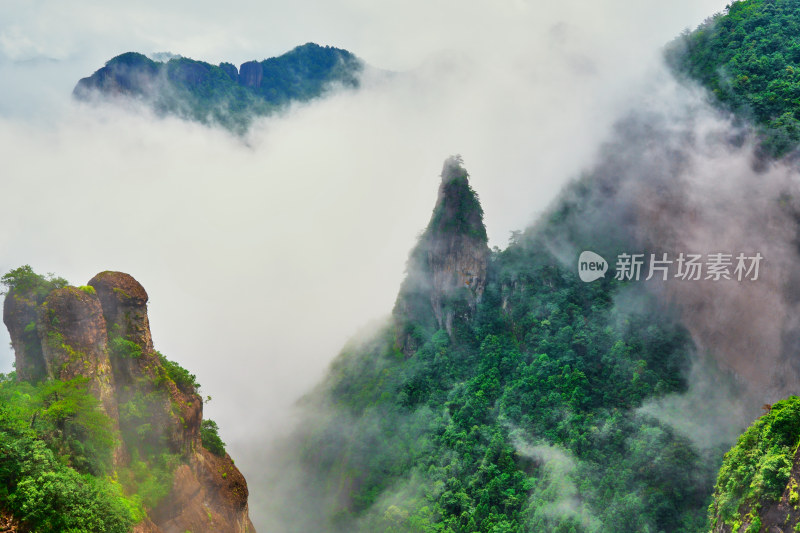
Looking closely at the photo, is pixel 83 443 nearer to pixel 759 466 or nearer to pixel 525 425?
pixel 759 466

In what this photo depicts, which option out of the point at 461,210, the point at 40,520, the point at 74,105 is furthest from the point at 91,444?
the point at 74,105

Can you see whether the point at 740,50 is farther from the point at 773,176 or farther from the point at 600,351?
the point at 600,351

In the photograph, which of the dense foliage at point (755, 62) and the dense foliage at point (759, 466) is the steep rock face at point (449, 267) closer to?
the dense foliage at point (755, 62)

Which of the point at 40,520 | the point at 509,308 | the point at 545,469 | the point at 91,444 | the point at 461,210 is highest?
the point at 461,210

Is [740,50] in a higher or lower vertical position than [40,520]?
higher

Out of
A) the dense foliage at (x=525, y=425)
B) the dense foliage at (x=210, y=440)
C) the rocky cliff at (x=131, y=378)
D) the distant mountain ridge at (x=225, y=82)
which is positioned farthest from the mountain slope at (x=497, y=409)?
the distant mountain ridge at (x=225, y=82)

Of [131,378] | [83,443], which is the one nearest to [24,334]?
[131,378]

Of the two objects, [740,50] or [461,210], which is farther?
[461,210]
